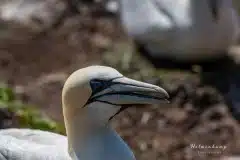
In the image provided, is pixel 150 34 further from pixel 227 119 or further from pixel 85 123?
pixel 85 123

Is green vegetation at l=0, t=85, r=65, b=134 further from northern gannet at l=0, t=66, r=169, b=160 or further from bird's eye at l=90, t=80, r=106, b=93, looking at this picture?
bird's eye at l=90, t=80, r=106, b=93

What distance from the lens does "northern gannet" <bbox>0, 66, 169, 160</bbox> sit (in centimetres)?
381

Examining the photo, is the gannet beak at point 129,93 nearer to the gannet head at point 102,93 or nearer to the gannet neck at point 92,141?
the gannet head at point 102,93

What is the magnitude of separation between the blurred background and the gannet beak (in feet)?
3.37

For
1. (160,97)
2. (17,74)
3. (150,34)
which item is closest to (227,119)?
(150,34)

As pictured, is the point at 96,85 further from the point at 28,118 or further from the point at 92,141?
the point at 28,118

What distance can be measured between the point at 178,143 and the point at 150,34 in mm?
1508

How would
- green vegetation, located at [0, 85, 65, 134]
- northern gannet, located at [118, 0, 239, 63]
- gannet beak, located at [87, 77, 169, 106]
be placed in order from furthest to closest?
northern gannet, located at [118, 0, 239, 63] → green vegetation, located at [0, 85, 65, 134] → gannet beak, located at [87, 77, 169, 106]

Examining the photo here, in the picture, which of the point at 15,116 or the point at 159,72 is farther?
the point at 159,72

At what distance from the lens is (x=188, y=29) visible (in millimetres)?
6902

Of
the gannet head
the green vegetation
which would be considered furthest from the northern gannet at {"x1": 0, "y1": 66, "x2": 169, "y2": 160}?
the green vegetation

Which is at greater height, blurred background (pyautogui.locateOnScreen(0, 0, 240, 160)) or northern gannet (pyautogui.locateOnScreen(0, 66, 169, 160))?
northern gannet (pyautogui.locateOnScreen(0, 66, 169, 160))

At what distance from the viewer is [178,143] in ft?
18.9

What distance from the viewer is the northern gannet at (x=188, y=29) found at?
6867 millimetres
